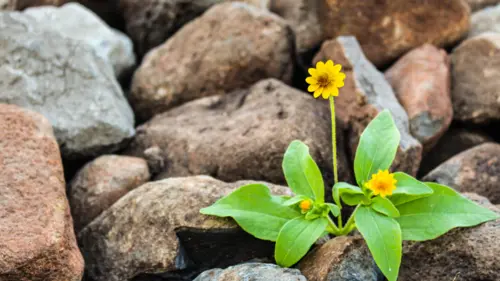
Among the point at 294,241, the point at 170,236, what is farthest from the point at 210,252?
the point at 294,241

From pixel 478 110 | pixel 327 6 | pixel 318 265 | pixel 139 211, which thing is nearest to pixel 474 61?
pixel 478 110

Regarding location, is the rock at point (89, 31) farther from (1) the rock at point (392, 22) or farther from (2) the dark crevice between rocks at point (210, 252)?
(2) the dark crevice between rocks at point (210, 252)

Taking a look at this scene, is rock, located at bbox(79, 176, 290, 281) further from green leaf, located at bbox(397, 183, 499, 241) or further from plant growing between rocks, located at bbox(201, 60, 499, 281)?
green leaf, located at bbox(397, 183, 499, 241)

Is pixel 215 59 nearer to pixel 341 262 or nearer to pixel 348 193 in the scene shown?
pixel 348 193

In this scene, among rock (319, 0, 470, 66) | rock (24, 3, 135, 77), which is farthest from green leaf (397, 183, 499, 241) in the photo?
rock (24, 3, 135, 77)

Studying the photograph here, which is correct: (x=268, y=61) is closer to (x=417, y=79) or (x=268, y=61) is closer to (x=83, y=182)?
(x=417, y=79)

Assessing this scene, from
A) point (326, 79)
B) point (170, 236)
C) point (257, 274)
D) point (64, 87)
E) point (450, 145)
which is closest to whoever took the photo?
point (257, 274)
